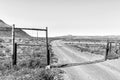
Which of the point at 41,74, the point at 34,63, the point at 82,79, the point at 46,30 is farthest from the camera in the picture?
the point at 34,63

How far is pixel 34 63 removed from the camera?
33.5 feet

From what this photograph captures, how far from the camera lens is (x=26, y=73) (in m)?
7.81

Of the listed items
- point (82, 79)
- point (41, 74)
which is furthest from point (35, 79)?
point (82, 79)

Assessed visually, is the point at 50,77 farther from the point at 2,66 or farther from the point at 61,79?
the point at 2,66

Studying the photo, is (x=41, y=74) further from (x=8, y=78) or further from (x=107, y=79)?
(x=107, y=79)

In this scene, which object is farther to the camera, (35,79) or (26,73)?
(26,73)

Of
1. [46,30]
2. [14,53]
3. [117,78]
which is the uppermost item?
[46,30]

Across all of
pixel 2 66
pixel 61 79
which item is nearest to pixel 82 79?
pixel 61 79

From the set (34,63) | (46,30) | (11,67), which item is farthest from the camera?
(34,63)

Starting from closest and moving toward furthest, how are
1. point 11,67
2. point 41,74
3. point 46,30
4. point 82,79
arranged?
point 41,74 < point 82,79 < point 11,67 < point 46,30

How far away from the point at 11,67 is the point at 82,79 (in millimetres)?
4518

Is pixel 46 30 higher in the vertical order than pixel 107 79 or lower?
higher

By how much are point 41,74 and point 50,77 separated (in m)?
0.50

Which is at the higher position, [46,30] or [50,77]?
[46,30]
